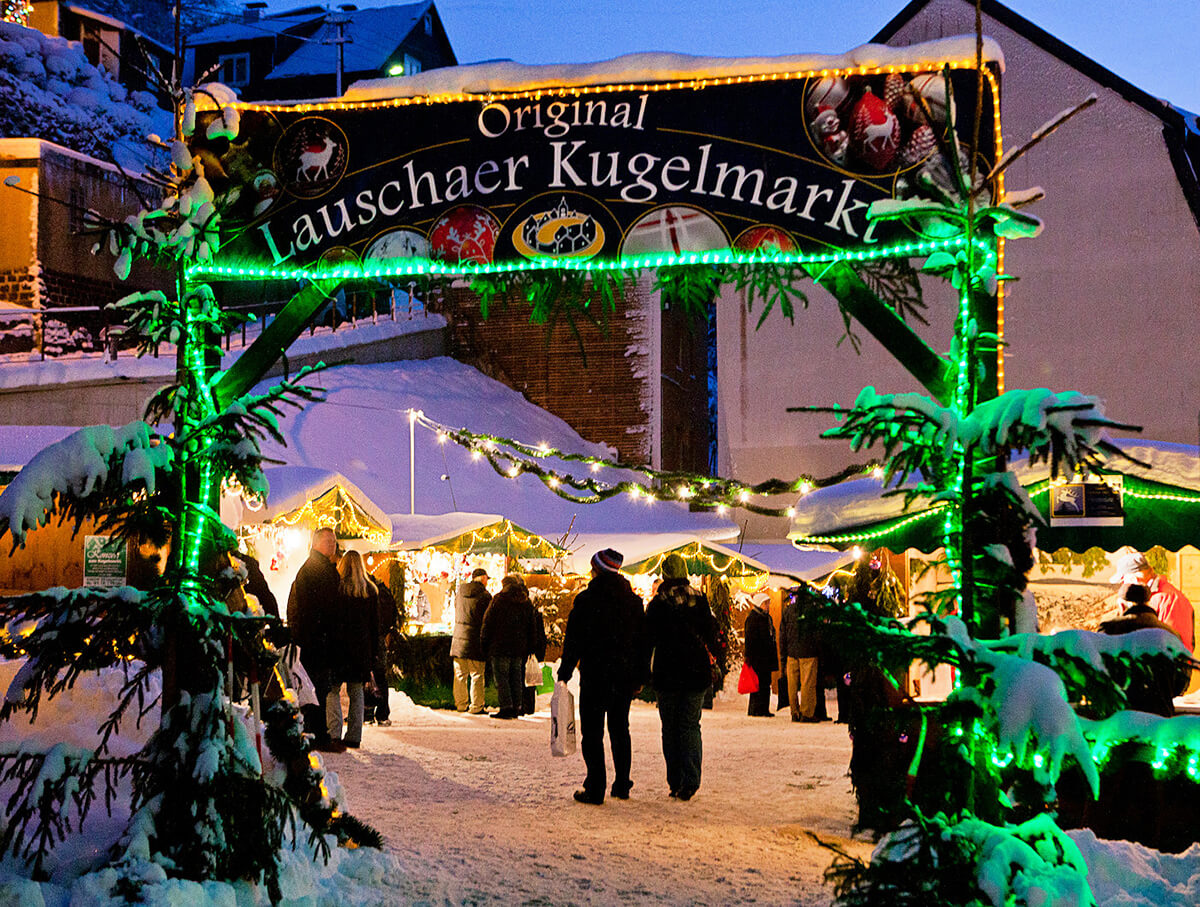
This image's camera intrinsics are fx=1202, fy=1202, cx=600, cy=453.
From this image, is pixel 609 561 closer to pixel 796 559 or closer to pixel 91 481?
pixel 91 481

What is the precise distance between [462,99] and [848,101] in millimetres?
2169

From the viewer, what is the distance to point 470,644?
48.1 ft

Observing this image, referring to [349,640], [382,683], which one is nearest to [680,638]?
[349,640]

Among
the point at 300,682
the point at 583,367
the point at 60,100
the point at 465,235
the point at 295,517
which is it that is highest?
the point at 60,100

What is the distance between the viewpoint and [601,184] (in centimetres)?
665

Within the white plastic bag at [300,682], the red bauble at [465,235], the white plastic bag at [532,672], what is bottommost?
the white plastic bag at [532,672]

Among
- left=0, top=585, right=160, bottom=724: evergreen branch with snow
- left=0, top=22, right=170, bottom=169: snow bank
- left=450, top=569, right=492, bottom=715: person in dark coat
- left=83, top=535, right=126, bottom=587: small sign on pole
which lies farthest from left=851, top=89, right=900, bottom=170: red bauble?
left=0, top=22, right=170, bottom=169: snow bank

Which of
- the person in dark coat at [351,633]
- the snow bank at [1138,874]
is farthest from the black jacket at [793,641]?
Result: the snow bank at [1138,874]

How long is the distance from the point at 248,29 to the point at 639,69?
1728 inches

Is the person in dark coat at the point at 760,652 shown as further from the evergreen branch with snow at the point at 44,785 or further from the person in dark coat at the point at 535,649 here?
the evergreen branch with snow at the point at 44,785

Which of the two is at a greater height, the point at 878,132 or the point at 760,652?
the point at 878,132

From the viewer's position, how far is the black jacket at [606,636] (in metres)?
8.20

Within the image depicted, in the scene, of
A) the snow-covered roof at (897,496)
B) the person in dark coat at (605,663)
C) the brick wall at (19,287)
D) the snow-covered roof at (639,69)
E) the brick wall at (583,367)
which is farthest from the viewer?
Result: the brick wall at (583,367)

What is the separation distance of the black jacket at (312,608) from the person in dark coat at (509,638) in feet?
13.6
